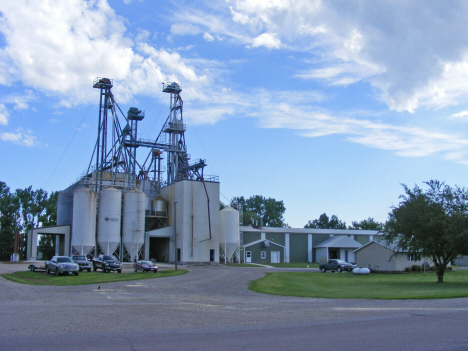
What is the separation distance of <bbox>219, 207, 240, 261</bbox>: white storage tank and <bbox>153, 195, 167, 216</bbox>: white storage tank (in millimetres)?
9027

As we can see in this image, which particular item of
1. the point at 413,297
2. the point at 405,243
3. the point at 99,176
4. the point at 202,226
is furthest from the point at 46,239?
the point at 413,297

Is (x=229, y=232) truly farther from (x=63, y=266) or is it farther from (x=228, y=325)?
(x=228, y=325)

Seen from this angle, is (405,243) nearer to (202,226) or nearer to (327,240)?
(202,226)

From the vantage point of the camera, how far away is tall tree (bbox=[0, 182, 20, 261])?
88.7m

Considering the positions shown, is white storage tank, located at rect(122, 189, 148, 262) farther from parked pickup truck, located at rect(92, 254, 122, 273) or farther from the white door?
the white door

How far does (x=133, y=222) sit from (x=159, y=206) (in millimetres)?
6369

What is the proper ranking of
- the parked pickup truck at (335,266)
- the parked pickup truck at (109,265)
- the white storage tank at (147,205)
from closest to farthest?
the parked pickup truck at (109,265)
the parked pickup truck at (335,266)
the white storage tank at (147,205)

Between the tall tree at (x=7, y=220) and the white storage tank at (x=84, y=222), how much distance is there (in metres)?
35.8

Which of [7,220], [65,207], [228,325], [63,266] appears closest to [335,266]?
[63,266]

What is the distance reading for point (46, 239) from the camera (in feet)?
324

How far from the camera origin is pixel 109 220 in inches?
2495

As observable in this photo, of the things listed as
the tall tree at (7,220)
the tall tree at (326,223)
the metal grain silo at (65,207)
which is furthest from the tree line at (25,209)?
the tall tree at (326,223)

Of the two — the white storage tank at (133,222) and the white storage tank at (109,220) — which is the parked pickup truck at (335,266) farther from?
the white storage tank at (109,220)

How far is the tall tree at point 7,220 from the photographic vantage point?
291 ft
